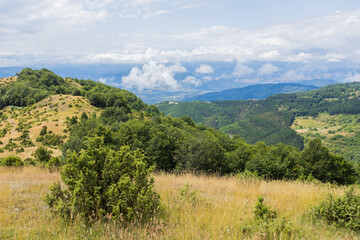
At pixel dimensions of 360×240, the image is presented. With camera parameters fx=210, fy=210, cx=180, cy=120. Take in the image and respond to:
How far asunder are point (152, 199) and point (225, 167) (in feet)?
80.7

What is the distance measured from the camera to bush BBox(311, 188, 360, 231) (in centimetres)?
497

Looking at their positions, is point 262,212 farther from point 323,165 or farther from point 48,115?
point 48,115

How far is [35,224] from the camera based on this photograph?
4609 mm

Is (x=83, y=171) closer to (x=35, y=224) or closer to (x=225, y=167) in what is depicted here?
(x=35, y=224)

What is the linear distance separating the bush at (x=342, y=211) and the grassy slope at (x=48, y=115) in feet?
175

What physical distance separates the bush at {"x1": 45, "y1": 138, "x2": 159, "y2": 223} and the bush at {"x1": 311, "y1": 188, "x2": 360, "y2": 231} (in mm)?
4317

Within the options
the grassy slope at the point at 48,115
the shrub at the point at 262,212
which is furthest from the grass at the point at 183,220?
the grassy slope at the point at 48,115

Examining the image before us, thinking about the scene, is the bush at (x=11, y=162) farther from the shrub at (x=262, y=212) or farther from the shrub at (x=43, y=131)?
the shrub at (x=43, y=131)

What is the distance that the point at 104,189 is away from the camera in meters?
4.87

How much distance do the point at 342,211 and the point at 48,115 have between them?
81547 millimetres

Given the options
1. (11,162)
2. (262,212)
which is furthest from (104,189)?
(11,162)

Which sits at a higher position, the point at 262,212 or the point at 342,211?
the point at 262,212

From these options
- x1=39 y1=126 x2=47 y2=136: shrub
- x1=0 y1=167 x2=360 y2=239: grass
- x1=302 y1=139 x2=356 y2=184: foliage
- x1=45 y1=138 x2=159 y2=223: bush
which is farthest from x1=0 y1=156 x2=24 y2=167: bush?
x1=39 y1=126 x2=47 y2=136: shrub

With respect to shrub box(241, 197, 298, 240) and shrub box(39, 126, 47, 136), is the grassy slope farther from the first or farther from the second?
shrub box(241, 197, 298, 240)
